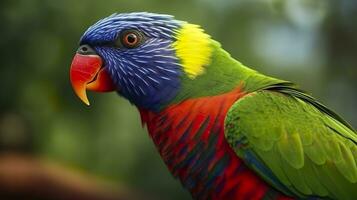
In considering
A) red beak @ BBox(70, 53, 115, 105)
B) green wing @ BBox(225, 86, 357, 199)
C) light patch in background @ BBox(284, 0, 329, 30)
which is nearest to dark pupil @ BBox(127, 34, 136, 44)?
red beak @ BBox(70, 53, 115, 105)

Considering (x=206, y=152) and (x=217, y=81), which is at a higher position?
(x=217, y=81)

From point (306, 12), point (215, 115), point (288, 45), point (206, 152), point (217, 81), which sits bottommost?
point (288, 45)

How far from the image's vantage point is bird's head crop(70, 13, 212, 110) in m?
3.38

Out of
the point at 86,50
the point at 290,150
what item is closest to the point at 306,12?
the point at 86,50

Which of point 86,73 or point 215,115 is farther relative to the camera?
point 86,73

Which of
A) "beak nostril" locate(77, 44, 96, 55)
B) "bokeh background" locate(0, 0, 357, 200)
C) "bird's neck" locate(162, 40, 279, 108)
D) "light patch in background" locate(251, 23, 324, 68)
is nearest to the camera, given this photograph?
"bird's neck" locate(162, 40, 279, 108)

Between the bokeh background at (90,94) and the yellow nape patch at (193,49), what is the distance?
4.28 metres

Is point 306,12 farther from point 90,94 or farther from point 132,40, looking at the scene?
point 132,40

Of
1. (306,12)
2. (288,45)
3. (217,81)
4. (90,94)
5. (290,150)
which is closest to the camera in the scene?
(290,150)

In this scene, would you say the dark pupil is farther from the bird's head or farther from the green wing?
the green wing

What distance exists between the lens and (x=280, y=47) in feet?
42.6

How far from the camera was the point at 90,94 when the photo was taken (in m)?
8.27

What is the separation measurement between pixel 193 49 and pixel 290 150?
2.24 ft

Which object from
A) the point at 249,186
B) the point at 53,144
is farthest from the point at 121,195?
the point at 249,186
